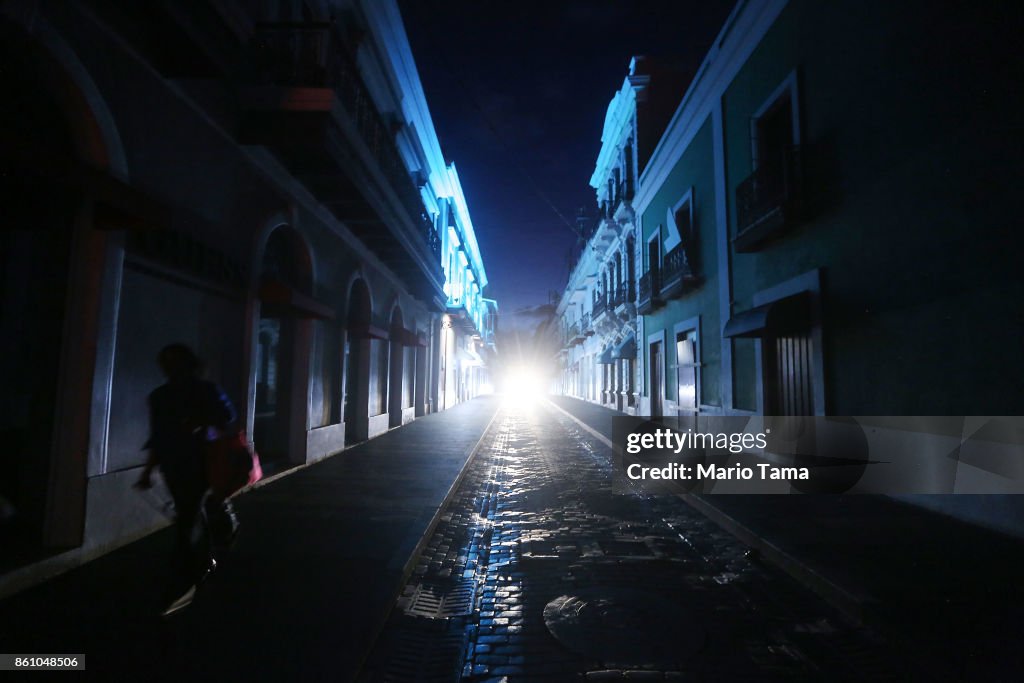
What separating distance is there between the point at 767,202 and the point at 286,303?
7599mm

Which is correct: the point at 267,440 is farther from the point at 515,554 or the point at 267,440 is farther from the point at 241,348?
the point at 515,554

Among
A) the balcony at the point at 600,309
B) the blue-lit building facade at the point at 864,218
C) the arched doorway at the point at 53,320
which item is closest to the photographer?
the arched doorway at the point at 53,320

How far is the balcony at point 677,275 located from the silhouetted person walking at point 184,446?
1088 cm

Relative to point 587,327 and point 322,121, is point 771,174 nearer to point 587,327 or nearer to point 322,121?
point 322,121

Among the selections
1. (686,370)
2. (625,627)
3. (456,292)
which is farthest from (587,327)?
(625,627)

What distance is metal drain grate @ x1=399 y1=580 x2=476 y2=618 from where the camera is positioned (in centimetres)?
338

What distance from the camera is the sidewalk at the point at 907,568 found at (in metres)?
2.84

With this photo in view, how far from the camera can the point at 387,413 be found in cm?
1385

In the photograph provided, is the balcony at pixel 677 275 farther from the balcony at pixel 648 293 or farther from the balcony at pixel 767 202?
the balcony at pixel 767 202

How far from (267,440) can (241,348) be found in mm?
2915

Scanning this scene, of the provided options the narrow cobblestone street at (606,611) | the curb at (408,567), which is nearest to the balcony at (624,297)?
the curb at (408,567)

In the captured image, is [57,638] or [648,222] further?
[648,222]

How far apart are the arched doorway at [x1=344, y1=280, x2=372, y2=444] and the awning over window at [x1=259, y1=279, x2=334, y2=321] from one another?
10.8ft

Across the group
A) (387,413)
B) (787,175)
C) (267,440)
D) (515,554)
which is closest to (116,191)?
(515,554)
